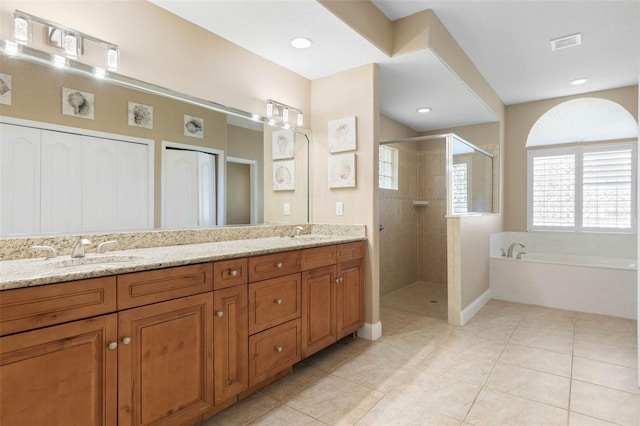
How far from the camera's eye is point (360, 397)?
205 centimetres

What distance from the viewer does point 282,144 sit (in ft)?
10.1

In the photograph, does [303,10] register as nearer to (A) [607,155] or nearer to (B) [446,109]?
(B) [446,109]

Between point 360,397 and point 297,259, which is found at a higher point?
point 297,259

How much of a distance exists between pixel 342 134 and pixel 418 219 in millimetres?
2672

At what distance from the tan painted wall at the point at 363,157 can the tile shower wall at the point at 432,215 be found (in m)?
2.39

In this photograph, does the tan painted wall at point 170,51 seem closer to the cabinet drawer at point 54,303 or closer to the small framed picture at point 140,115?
the small framed picture at point 140,115

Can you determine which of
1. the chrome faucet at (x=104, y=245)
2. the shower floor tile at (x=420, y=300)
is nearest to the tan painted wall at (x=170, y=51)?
the chrome faucet at (x=104, y=245)

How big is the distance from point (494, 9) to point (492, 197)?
2776mm

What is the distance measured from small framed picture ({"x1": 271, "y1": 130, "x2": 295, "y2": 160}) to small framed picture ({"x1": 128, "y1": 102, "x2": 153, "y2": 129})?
1.09m

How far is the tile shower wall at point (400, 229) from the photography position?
4.47 metres

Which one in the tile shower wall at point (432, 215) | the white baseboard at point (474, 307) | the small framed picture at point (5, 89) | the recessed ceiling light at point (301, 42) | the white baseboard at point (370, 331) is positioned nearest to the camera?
the small framed picture at point (5, 89)

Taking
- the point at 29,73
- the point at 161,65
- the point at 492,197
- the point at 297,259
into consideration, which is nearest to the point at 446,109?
the point at 492,197

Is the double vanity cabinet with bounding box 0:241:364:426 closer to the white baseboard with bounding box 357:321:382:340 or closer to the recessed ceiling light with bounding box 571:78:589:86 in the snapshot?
the white baseboard with bounding box 357:321:382:340

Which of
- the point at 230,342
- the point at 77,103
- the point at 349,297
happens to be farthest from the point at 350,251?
the point at 77,103
